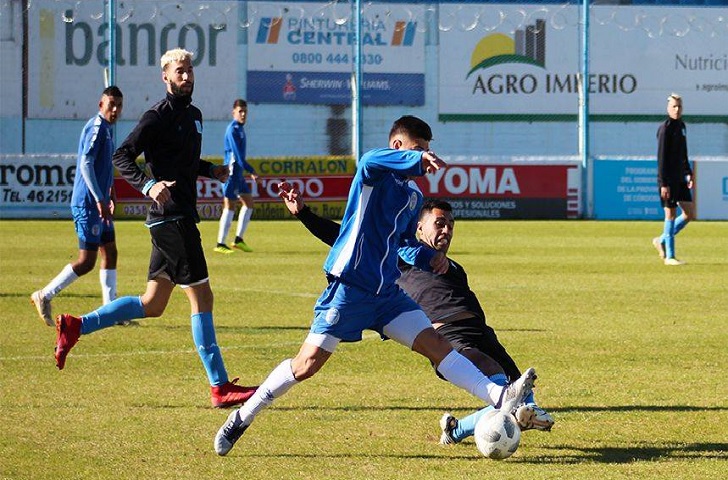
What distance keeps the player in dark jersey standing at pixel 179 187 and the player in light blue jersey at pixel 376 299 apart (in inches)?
60.0

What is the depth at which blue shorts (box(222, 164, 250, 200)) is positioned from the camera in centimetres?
2178

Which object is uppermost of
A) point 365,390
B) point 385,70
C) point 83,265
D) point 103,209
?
point 385,70

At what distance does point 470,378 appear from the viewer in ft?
21.9

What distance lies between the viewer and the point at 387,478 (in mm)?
6352

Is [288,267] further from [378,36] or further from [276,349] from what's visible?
[378,36]

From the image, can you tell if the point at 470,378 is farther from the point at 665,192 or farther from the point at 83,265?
the point at 665,192

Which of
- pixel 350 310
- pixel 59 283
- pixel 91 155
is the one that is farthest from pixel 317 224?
pixel 59 283

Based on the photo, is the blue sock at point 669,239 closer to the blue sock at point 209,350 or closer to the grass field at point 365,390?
the grass field at point 365,390

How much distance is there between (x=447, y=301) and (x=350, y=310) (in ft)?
3.52

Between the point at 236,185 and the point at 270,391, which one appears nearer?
the point at 270,391

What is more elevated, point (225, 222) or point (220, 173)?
point (220, 173)

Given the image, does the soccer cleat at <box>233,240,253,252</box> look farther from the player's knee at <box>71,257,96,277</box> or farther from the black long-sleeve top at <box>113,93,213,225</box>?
the black long-sleeve top at <box>113,93,213,225</box>

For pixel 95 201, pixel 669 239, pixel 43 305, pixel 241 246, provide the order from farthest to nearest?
pixel 241 246
pixel 669 239
pixel 95 201
pixel 43 305

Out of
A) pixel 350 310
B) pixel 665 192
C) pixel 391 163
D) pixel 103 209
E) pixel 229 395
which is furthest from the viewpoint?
pixel 665 192
